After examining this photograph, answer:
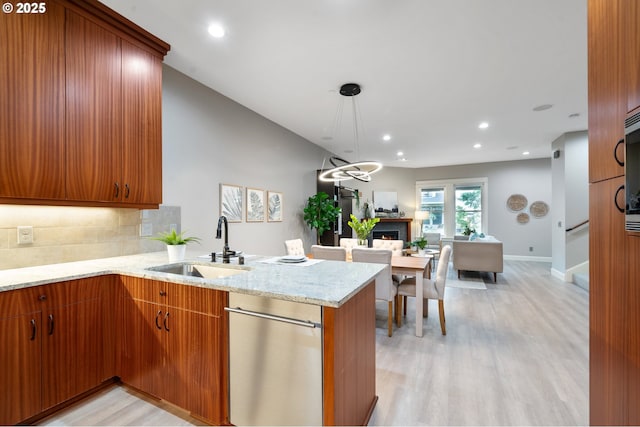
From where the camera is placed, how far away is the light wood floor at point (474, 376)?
1.75 metres

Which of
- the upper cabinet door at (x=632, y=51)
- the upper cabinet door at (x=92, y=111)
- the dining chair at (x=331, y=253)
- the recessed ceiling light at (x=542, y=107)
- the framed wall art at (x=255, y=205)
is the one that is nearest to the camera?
the upper cabinet door at (x=632, y=51)

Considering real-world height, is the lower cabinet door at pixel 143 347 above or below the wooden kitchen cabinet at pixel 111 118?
below

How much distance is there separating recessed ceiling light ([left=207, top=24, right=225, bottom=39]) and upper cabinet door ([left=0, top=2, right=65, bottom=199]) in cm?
97

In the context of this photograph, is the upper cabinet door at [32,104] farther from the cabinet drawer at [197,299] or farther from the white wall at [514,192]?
the white wall at [514,192]

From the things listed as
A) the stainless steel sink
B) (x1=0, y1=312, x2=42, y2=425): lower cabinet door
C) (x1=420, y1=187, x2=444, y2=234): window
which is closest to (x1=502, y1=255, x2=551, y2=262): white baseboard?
(x1=420, y1=187, x2=444, y2=234): window

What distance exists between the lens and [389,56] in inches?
108

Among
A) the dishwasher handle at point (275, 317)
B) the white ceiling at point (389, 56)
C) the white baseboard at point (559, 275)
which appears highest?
the white ceiling at point (389, 56)

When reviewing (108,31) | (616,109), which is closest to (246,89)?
(108,31)

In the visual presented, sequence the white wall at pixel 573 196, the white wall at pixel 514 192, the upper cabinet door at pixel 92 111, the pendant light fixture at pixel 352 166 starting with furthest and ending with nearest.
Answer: the white wall at pixel 514 192 → the white wall at pixel 573 196 → the pendant light fixture at pixel 352 166 → the upper cabinet door at pixel 92 111

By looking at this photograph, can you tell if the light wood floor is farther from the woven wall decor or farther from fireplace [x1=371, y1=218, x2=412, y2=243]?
the woven wall decor

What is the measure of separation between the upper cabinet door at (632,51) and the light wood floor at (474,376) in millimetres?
1868

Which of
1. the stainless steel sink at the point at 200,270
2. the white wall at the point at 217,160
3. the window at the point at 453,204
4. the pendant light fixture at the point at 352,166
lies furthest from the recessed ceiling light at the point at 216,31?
the window at the point at 453,204

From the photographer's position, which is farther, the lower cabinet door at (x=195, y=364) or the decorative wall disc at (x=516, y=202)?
the decorative wall disc at (x=516, y=202)

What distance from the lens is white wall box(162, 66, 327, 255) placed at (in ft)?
9.68
